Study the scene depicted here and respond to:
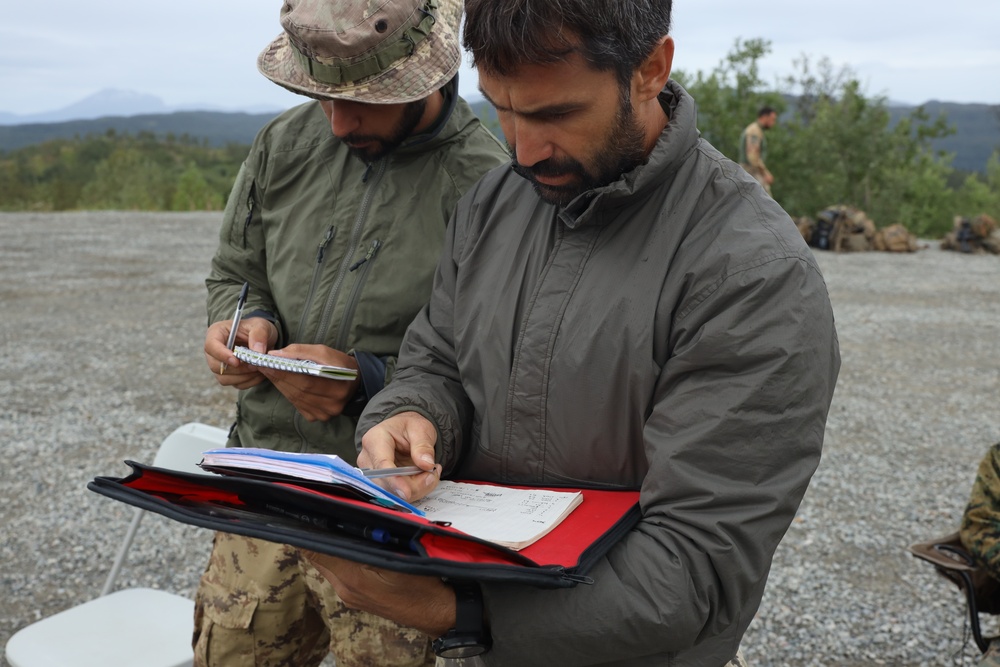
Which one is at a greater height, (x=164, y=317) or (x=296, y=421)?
(x=296, y=421)

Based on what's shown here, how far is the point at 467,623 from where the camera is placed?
4.70 ft

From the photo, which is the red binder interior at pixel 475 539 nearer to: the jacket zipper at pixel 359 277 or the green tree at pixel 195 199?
the jacket zipper at pixel 359 277

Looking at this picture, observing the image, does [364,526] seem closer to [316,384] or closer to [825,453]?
[316,384]

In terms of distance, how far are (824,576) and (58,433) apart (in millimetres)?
5379

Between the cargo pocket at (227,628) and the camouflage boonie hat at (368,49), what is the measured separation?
4.01ft

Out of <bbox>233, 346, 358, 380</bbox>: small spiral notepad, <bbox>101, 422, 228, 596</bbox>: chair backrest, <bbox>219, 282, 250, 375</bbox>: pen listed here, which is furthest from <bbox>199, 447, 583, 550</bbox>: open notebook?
<bbox>101, 422, 228, 596</bbox>: chair backrest

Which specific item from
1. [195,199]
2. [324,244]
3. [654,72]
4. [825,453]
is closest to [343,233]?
[324,244]

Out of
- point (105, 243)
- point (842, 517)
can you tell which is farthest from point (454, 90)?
point (105, 243)

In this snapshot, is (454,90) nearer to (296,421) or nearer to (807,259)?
(296,421)

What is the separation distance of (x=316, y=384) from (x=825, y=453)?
5365 mm

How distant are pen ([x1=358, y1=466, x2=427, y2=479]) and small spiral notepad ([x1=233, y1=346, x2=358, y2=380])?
1.48 feet

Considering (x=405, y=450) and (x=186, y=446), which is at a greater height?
(x=405, y=450)

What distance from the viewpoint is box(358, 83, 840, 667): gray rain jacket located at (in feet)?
4.54

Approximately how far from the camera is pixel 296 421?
7.53 ft
